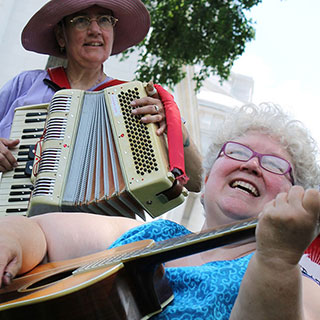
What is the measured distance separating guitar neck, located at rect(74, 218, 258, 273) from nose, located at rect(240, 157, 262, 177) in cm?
74

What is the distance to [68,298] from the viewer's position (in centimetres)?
131

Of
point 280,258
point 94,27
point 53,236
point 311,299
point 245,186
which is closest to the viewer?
point 280,258

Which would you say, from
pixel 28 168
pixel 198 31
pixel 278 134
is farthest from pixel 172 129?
pixel 198 31

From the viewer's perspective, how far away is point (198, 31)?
685 cm

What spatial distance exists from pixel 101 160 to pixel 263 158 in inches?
36.4

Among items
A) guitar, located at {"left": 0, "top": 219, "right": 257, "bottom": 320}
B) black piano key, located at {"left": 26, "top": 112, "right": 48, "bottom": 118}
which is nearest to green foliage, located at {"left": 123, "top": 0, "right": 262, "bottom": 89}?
black piano key, located at {"left": 26, "top": 112, "right": 48, "bottom": 118}

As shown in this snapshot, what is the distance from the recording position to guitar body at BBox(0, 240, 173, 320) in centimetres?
131

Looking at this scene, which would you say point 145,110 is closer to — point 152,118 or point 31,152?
point 152,118

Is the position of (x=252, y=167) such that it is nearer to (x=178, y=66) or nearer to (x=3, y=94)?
(x=3, y=94)

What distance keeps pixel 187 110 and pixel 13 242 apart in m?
17.1

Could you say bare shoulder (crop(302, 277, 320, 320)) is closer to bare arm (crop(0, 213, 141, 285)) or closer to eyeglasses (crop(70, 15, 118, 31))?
bare arm (crop(0, 213, 141, 285))

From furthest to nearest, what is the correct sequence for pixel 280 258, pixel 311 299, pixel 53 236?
1. pixel 53 236
2. pixel 311 299
3. pixel 280 258

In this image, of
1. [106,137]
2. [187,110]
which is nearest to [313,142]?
[106,137]

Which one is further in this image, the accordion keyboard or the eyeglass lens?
the accordion keyboard
